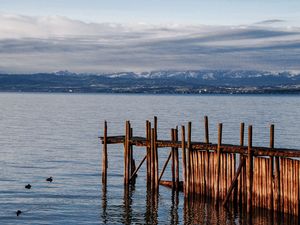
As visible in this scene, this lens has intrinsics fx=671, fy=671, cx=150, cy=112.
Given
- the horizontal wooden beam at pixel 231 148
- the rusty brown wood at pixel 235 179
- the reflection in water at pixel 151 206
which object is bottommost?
the reflection in water at pixel 151 206

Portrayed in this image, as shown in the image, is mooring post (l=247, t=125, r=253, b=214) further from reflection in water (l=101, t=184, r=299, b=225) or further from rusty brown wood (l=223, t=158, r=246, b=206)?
rusty brown wood (l=223, t=158, r=246, b=206)

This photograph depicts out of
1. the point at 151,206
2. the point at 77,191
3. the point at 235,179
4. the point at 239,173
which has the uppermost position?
the point at 239,173

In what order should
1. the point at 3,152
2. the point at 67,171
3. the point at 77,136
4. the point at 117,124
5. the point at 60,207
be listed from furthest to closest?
the point at 117,124 → the point at 77,136 → the point at 3,152 → the point at 67,171 → the point at 60,207

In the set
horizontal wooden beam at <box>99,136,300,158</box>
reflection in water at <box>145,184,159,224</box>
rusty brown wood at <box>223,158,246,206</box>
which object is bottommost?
reflection in water at <box>145,184,159,224</box>

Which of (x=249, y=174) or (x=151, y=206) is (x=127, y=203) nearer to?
(x=151, y=206)

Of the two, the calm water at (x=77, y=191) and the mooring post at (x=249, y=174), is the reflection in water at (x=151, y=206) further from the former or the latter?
the mooring post at (x=249, y=174)

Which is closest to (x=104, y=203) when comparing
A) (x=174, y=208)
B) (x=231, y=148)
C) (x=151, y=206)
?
(x=151, y=206)

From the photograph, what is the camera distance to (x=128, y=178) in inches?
1789

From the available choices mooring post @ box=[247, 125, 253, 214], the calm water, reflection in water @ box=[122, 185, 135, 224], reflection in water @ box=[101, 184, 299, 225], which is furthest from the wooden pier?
reflection in water @ box=[122, 185, 135, 224]

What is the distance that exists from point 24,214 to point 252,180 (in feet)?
42.6

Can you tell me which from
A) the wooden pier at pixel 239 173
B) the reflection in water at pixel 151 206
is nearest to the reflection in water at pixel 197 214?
the reflection in water at pixel 151 206

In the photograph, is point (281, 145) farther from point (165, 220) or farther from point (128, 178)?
point (165, 220)

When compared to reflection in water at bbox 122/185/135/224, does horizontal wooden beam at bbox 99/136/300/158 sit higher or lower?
higher

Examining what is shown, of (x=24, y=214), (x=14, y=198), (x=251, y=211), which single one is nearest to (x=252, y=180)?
(x=251, y=211)
